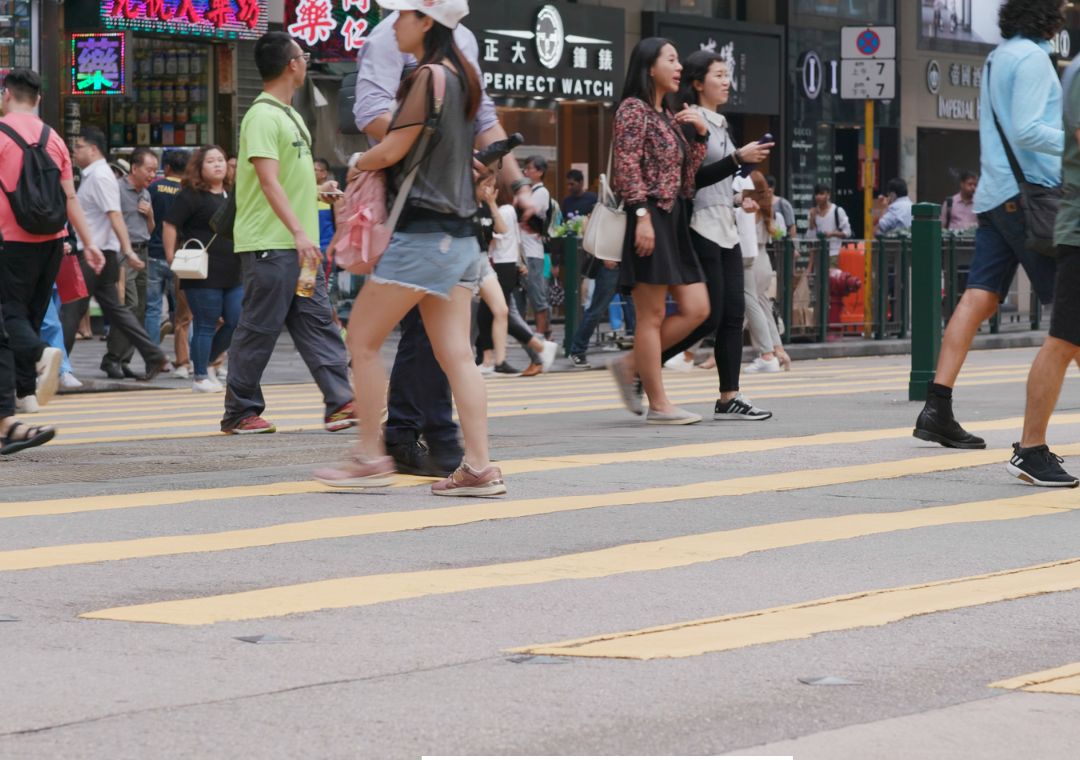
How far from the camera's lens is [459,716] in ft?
14.2

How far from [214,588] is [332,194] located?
500 cm

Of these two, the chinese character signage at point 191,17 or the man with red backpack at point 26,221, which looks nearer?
the man with red backpack at point 26,221

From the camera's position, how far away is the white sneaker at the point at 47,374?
10.5 m

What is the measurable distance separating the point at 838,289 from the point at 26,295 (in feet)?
40.3

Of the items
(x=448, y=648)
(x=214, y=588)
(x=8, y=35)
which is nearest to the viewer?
(x=448, y=648)

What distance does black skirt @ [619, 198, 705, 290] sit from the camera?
35.3ft

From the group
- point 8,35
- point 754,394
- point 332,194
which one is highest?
point 8,35

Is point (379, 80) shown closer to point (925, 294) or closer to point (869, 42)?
point (925, 294)

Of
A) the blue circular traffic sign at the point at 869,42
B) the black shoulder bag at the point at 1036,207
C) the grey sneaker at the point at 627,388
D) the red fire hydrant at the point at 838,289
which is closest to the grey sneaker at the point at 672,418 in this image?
the grey sneaker at the point at 627,388

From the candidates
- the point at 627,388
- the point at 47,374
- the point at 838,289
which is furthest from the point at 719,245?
the point at 838,289

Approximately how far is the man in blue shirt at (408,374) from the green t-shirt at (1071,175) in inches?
79.6

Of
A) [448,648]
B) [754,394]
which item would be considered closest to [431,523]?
[448,648]

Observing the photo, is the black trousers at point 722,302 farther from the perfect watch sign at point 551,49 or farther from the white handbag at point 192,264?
the perfect watch sign at point 551,49

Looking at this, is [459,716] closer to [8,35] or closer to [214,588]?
[214,588]
